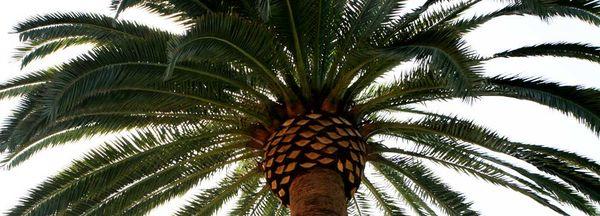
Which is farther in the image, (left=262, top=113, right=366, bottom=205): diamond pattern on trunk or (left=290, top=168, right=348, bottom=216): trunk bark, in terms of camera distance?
(left=262, top=113, right=366, bottom=205): diamond pattern on trunk

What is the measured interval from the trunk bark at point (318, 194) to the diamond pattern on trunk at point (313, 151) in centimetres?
10

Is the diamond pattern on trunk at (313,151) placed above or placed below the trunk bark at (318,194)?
above

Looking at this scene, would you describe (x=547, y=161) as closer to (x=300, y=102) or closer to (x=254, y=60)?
(x=300, y=102)

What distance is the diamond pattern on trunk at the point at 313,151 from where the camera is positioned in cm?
715

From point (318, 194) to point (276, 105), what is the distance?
165 centimetres

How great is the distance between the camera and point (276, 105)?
26.5ft

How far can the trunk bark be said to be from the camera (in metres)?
6.58

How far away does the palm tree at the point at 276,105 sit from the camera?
22.6 feet

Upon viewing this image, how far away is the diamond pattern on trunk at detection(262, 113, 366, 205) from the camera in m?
7.15

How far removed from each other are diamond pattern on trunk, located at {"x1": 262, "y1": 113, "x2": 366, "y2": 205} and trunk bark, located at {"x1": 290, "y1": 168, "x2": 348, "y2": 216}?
98 millimetres

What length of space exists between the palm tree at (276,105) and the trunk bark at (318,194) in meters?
0.02

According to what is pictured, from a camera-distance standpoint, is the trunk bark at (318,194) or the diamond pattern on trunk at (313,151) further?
the diamond pattern on trunk at (313,151)

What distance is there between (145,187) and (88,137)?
108 centimetres

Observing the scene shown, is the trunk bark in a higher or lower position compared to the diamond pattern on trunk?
lower
